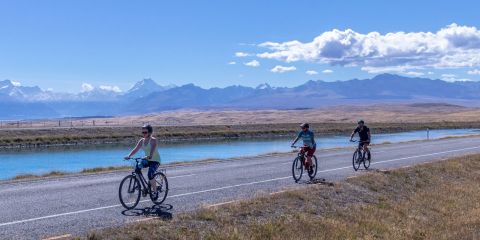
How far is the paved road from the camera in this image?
40.0 feet

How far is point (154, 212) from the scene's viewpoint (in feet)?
44.3

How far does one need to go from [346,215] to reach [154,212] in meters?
5.50

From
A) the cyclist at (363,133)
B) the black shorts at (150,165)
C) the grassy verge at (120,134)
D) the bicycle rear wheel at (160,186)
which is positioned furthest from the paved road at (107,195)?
the grassy verge at (120,134)

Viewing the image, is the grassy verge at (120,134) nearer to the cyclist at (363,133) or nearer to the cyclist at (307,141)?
the cyclist at (363,133)

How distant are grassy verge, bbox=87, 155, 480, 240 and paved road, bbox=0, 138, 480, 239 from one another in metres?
0.99

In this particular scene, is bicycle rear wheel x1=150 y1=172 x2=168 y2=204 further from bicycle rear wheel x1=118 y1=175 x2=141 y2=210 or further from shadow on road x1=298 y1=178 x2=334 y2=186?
shadow on road x1=298 y1=178 x2=334 y2=186

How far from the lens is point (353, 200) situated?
58.2ft

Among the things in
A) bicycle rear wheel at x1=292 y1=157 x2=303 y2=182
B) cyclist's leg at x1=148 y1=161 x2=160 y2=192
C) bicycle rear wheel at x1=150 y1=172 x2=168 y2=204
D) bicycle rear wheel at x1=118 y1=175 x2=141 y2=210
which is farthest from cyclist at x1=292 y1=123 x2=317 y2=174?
bicycle rear wheel at x1=118 y1=175 x2=141 y2=210

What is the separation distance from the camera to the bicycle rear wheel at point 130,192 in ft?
45.5

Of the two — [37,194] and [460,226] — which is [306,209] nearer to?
[460,226]

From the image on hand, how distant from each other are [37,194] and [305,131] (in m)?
8.62

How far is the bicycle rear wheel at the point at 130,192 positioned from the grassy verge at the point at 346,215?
5.30 feet

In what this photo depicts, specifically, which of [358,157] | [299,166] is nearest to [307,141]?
[299,166]

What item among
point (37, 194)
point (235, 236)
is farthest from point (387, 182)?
point (37, 194)
